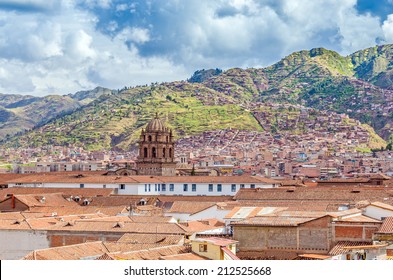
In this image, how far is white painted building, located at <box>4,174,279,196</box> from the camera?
71.4 meters

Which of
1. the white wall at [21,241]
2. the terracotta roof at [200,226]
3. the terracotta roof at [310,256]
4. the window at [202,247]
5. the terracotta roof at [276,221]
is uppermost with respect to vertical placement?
the terracotta roof at [276,221]

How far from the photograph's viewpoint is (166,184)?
74000 mm

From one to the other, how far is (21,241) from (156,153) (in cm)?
4578

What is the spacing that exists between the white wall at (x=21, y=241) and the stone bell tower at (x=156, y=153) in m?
43.3

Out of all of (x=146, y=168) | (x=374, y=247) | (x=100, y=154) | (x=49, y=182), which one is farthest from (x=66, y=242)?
(x=100, y=154)

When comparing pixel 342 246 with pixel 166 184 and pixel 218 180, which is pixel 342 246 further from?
pixel 166 184

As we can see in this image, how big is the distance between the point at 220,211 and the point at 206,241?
74.9ft

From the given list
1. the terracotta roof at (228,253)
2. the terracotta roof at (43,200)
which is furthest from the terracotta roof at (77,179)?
the terracotta roof at (228,253)

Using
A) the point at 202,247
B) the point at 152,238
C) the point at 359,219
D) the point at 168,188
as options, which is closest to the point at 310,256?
the point at 202,247

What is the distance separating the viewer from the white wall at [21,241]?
4284 centimetres

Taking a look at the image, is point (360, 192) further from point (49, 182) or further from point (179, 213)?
point (49, 182)

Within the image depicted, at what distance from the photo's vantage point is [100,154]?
177m

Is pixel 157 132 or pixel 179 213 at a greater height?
pixel 157 132

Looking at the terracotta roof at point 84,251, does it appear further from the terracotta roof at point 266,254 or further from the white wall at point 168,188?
the white wall at point 168,188
